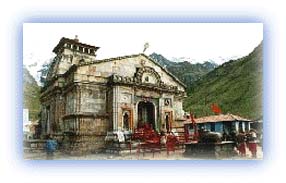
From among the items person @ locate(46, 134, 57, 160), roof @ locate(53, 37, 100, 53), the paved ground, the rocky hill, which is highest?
roof @ locate(53, 37, 100, 53)

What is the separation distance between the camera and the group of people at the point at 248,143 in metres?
3.18

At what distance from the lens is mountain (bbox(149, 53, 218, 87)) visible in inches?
127

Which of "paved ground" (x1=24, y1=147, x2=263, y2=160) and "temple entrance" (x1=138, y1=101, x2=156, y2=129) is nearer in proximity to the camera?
"paved ground" (x1=24, y1=147, x2=263, y2=160)

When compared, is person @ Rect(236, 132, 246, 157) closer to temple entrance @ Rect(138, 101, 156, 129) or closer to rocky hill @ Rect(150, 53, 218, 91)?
rocky hill @ Rect(150, 53, 218, 91)

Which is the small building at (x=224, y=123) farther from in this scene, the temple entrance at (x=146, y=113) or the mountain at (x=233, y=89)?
the temple entrance at (x=146, y=113)

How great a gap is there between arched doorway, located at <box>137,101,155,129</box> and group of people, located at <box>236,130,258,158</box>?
2.34 feet

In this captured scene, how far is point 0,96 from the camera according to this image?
3.09 metres

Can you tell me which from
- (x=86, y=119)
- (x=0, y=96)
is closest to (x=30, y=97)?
(x=0, y=96)

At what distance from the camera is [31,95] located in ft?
10.4

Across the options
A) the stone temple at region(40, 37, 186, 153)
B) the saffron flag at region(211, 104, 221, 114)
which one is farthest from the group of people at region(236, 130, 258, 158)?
the stone temple at region(40, 37, 186, 153)

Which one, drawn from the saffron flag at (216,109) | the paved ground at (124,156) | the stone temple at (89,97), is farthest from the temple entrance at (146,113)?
the saffron flag at (216,109)

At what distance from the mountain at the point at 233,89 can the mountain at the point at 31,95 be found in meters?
1.18

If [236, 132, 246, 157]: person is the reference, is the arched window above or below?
above
